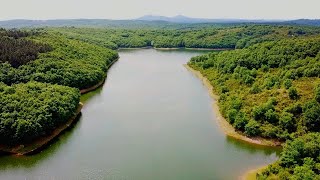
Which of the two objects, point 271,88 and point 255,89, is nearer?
point 271,88

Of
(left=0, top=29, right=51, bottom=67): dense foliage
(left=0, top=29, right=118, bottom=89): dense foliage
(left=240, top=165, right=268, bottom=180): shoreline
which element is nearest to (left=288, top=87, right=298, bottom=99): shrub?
(left=240, top=165, right=268, bottom=180): shoreline

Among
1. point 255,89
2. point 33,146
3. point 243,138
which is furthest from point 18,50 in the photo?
point 243,138

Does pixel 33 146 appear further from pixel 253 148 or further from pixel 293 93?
pixel 293 93

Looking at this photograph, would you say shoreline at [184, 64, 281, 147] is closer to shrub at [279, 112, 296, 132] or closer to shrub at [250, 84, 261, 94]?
shrub at [279, 112, 296, 132]

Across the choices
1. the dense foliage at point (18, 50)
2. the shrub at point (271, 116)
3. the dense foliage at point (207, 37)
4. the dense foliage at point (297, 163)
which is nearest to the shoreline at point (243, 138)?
the dense foliage at point (297, 163)

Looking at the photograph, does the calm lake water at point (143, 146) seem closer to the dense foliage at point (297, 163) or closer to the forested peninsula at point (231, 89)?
the forested peninsula at point (231, 89)
